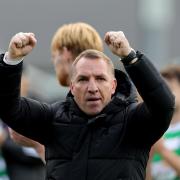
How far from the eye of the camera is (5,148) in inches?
372

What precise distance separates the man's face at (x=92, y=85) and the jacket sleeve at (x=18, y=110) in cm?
27

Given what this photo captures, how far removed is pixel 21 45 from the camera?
5961 mm

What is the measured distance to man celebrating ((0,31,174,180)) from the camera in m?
5.86

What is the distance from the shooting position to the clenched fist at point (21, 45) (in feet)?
19.5

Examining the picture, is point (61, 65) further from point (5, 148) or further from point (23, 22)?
point (23, 22)

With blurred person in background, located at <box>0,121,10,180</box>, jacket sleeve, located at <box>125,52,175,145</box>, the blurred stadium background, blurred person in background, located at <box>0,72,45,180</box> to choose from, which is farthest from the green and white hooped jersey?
the blurred stadium background

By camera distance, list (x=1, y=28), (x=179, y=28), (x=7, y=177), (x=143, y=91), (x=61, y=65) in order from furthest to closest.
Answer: (x=179, y=28), (x=1, y=28), (x=7, y=177), (x=61, y=65), (x=143, y=91)

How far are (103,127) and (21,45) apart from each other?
0.62 meters

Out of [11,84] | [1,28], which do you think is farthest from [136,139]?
[1,28]

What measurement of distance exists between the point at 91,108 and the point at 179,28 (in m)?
19.0

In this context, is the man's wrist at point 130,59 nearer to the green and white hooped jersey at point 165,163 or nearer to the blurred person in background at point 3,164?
the green and white hooped jersey at point 165,163

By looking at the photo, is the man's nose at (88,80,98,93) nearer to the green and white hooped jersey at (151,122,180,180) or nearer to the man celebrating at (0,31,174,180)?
the man celebrating at (0,31,174,180)

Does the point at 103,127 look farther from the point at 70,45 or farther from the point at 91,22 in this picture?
the point at 91,22

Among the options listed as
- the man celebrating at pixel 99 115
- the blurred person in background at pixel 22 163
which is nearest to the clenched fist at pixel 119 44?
the man celebrating at pixel 99 115
